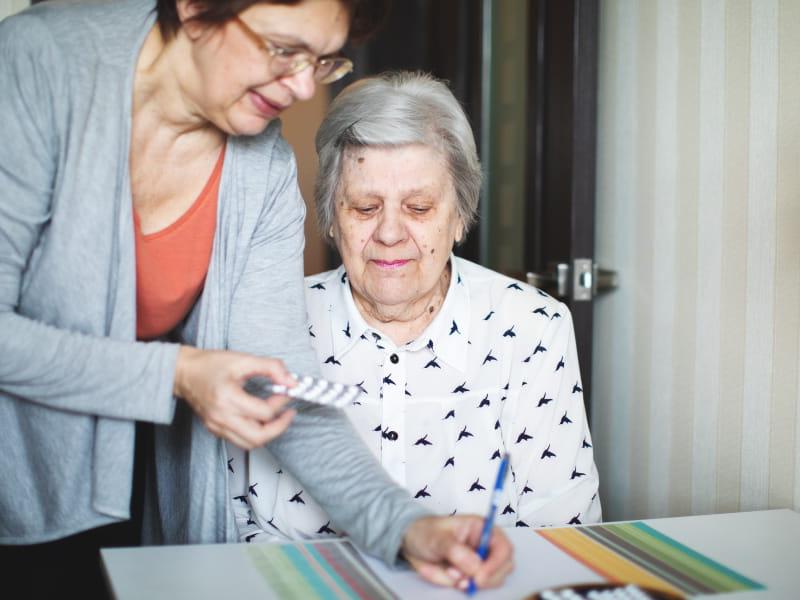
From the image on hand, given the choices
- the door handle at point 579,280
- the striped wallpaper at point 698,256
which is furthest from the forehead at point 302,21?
the door handle at point 579,280

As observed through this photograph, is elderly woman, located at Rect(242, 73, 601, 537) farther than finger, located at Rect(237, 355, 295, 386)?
Yes

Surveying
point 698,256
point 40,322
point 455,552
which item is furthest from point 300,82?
point 698,256

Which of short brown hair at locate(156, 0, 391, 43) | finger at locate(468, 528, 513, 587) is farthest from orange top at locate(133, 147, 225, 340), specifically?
finger at locate(468, 528, 513, 587)

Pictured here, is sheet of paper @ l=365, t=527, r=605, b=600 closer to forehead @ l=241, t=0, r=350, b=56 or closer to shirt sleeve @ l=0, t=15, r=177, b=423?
shirt sleeve @ l=0, t=15, r=177, b=423

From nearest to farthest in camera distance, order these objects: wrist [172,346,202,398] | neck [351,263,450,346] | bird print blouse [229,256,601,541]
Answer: wrist [172,346,202,398]
bird print blouse [229,256,601,541]
neck [351,263,450,346]

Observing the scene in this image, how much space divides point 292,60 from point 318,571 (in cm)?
69

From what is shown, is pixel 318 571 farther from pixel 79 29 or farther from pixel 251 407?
pixel 79 29

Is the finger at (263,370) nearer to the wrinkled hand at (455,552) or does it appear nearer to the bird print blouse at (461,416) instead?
the wrinkled hand at (455,552)

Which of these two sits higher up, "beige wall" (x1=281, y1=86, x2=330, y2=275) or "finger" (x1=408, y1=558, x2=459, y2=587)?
"beige wall" (x1=281, y1=86, x2=330, y2=275)

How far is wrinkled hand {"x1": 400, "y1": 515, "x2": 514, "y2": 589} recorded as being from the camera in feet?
3.62

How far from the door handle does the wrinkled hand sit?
3.80 feet

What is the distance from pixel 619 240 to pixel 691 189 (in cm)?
33

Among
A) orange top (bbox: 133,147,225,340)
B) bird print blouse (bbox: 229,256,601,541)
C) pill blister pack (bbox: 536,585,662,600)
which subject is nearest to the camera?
pill blister pack (bbox: 536,585,662,600)

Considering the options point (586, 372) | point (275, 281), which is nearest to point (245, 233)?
point (275, 281)
